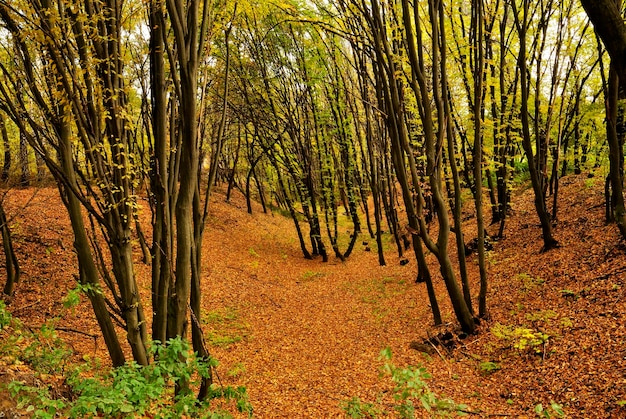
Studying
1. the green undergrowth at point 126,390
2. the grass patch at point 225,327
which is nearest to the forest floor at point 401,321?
the grass patch at point 225,327

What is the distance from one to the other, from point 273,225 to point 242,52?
9.63 meters

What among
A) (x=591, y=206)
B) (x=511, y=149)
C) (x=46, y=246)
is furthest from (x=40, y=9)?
(x=511, y=149)

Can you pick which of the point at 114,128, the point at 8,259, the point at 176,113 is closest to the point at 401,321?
the point at 176,113

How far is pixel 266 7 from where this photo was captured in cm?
887

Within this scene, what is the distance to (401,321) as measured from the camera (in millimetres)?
7965

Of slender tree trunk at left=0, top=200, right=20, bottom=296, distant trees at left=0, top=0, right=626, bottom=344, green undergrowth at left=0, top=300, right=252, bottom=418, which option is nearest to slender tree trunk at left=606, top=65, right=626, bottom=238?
distant trees at left=0, top=0, right=626, bottom=344

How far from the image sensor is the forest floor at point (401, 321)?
466cm

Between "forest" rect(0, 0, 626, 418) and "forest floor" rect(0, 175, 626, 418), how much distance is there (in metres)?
0.05

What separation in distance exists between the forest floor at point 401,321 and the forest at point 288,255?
1.9 inches

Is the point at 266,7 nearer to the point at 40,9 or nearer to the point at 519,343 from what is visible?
the point at 40,9

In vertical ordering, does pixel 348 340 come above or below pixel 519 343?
below

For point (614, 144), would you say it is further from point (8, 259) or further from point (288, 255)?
point (8, 259)

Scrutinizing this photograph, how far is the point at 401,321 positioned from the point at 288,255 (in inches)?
317

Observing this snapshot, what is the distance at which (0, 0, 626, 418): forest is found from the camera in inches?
133
